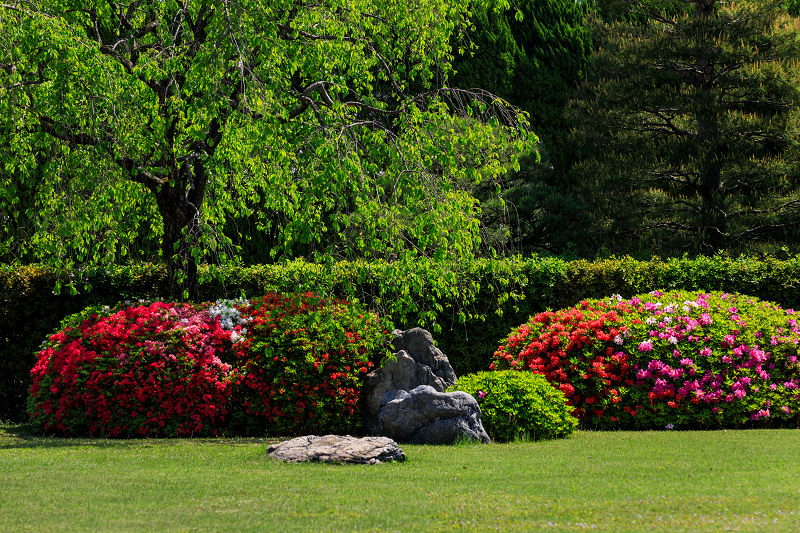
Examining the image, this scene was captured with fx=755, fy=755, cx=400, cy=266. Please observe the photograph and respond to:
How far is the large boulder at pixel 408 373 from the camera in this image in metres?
8.48

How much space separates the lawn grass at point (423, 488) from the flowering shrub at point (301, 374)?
0.90 metres

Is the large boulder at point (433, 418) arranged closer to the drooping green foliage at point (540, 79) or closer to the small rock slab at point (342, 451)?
the small rock slab at point (342, 451)

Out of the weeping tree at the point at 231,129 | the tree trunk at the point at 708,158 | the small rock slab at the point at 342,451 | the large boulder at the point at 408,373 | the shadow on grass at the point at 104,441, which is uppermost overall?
the tree trunk at the point at 708,158

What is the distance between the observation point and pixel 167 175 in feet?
30.7

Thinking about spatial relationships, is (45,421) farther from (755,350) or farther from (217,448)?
(755,350)

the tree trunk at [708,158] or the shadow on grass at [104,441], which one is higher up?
the tree trunk at [708,158]

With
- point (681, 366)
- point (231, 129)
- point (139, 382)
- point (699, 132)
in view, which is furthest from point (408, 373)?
point (699, 132)

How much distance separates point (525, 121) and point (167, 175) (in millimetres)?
4461

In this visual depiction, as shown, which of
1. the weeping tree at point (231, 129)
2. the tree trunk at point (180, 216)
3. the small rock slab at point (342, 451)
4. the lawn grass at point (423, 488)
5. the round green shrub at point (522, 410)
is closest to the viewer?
the lawn grass at point (423, 488)

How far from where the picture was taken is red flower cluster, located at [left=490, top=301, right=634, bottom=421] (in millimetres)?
8609

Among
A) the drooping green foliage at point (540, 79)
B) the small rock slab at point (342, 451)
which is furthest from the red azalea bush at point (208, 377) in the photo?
the drooping green foliage at point (540, 79)

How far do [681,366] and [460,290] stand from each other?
281cm

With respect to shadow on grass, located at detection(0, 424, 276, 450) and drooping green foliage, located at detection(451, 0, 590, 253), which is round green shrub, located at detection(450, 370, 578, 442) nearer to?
shadow on grass, located at detection(0, 424, 276, 450)

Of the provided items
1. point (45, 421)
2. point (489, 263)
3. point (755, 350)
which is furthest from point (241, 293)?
point (755, 350)
